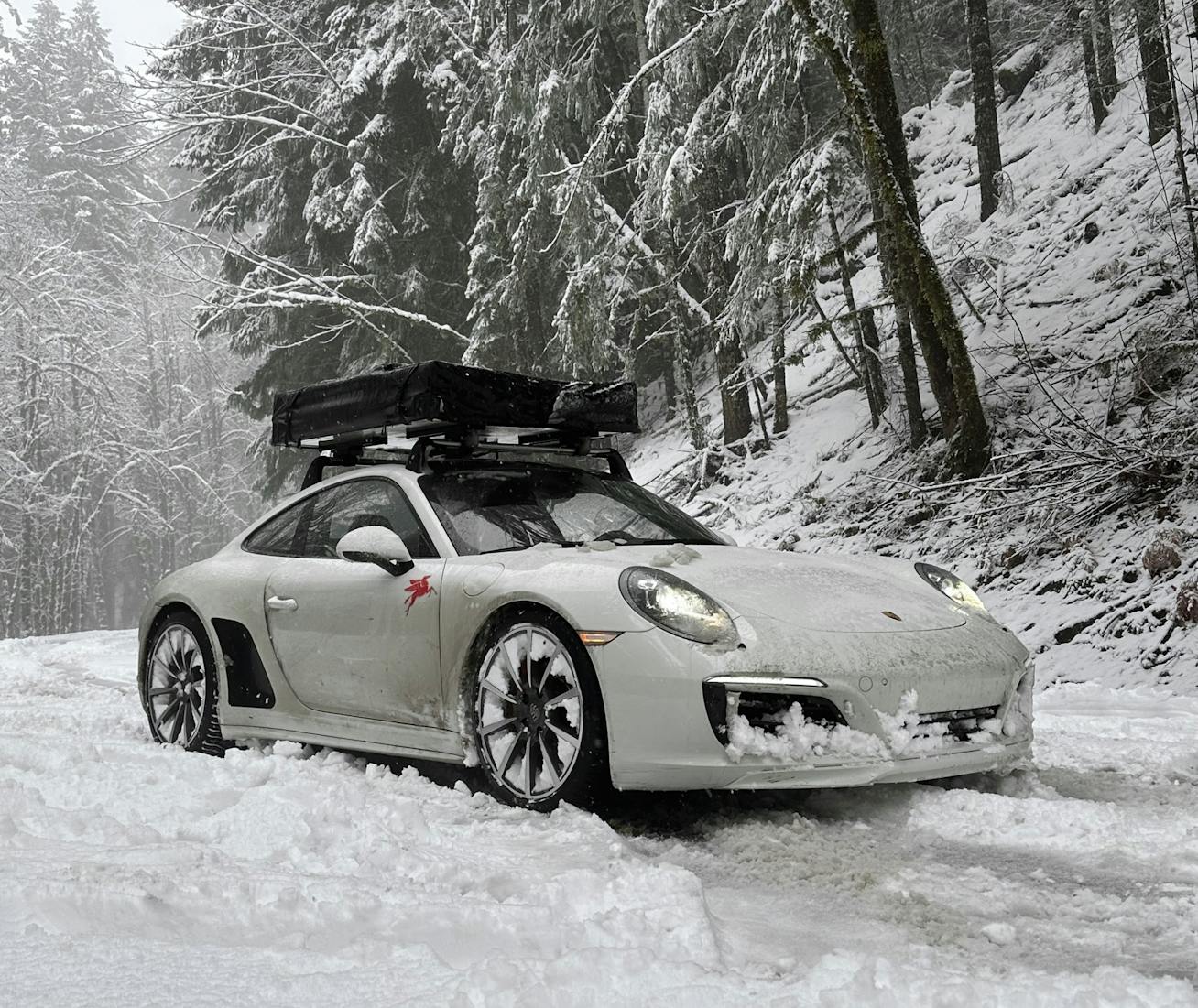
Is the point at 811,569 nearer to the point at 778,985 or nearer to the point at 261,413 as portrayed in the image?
the point at 778,985

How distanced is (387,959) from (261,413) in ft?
79.1

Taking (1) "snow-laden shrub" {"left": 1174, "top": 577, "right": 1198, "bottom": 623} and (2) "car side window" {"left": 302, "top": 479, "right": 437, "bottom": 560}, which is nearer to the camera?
(2) "car side window" {"left": 302, "top": 479, "right": 437, "bottom": 560}

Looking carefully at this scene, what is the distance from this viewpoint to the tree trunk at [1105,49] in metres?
15.6

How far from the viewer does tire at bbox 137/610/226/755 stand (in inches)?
206

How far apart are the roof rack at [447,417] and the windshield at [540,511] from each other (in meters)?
0.21

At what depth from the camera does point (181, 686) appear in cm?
545

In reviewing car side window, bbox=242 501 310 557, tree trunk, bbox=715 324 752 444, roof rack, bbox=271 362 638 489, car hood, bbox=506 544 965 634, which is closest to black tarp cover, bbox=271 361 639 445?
roof rack, bbox=271 362 638 489

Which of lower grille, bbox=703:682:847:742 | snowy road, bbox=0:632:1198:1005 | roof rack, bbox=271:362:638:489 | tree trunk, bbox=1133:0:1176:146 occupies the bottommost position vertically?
snowy road, bbox=0:632:1198:1005

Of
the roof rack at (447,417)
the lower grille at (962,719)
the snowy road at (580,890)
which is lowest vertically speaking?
the snowy road at (580,890)

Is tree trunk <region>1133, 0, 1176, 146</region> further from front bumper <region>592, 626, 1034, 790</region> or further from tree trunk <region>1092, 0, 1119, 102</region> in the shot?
front bumper <region>592, 626, 1034, 790</region>

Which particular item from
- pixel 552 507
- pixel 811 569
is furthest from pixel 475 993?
pixel 552 507

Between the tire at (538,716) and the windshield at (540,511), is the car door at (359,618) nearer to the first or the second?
the windshield at (540,511)

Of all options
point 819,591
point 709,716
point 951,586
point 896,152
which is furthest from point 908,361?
point 709,716

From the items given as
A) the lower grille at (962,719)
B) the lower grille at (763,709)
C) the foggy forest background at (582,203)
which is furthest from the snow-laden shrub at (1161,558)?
the lower grille at (763,709)
